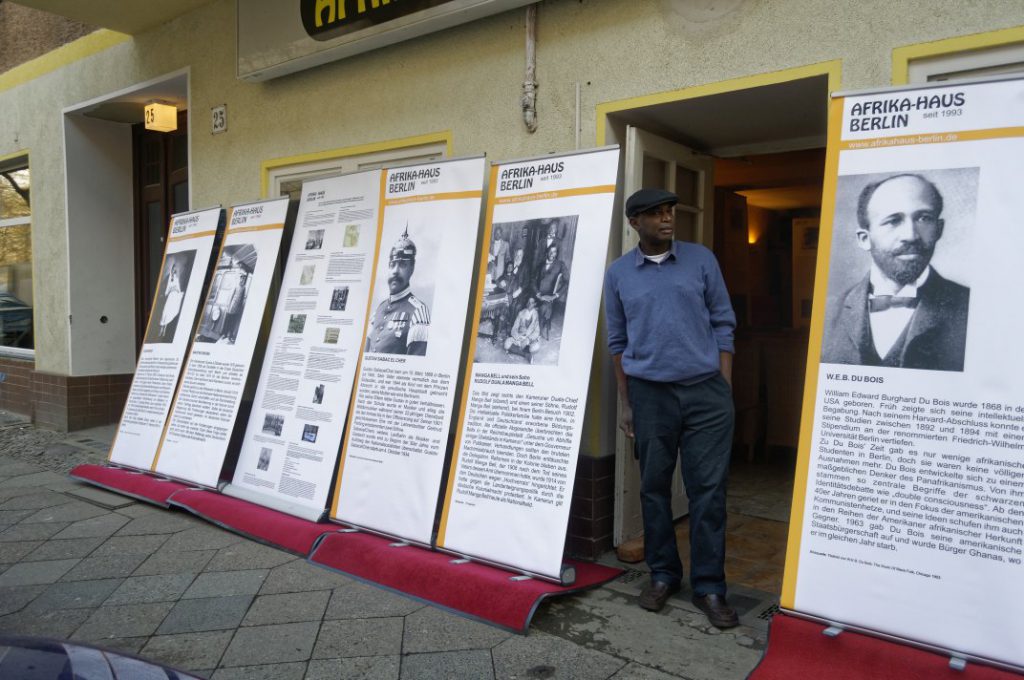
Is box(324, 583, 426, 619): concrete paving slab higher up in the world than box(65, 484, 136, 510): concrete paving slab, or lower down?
higher up

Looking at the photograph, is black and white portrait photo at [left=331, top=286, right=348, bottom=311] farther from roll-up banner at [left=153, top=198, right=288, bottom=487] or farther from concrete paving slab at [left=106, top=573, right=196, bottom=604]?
concrete paving slab at [left=106, top=573, right=196, bottom=604]

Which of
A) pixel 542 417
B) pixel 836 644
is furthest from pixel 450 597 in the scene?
pixel 836 644

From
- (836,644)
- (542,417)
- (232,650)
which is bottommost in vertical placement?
(232,650)

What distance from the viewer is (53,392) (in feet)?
27.7

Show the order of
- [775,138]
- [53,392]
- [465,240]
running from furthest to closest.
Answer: [53,392] → [775,138] → [465,240]

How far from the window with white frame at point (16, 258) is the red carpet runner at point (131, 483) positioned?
4.12m

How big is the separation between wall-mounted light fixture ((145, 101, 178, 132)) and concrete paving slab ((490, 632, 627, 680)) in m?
6.56

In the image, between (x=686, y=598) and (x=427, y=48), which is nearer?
(x=686, y=598)

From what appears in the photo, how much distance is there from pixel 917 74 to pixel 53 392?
28.0 ft

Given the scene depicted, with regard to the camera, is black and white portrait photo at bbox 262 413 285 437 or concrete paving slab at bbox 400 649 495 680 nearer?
concrete paving slab at bbox 400 649 495 680

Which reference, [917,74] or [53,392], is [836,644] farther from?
[53,392]

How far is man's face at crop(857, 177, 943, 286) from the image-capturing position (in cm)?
290

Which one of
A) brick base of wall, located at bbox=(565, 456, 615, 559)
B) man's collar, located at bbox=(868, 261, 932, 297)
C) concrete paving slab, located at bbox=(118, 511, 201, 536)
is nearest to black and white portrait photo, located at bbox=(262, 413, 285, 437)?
concrete paving slab, located at bbox=(118, 511, 201, 536)

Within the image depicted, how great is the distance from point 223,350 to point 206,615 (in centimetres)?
228
